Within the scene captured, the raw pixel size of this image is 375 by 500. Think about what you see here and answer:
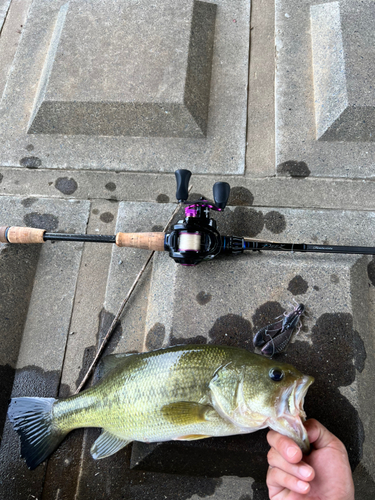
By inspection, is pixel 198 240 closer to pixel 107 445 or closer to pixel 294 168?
pixel 294 168

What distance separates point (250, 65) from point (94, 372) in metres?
3.57

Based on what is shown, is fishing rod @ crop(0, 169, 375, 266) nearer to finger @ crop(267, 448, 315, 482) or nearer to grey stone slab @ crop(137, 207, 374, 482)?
grey stone slab @ crop(137, 207, 374, 482)

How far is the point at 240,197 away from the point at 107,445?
2.38 metres

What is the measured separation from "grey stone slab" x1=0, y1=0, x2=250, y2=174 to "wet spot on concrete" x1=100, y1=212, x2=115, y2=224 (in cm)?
49

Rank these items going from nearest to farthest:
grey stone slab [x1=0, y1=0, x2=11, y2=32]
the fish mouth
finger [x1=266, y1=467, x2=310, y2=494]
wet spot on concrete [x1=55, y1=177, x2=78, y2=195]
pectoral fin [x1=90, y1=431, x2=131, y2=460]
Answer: finger [x1=266, y1=467, x2=310, y2=494]
the fish mouth
pectoral fin [x1=90, y1=431, x2=131, y2=460]
wet spot on concrete [x1=55, y1=177, x2=78, y2=195]
grey stone slab [x1=0, y1=0, x2=11, y2=32]

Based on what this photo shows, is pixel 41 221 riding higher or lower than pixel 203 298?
higher

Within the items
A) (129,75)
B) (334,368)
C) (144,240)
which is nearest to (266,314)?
(334,368)

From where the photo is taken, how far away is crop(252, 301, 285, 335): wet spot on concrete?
264 centimetres

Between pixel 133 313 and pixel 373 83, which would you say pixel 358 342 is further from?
pixel 373 83

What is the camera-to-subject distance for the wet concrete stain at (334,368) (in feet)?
7.84

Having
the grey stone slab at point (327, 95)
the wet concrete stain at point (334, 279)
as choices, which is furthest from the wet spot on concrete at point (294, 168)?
the wet concrete stain at point (334, 279)

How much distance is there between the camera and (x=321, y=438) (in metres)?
2.14

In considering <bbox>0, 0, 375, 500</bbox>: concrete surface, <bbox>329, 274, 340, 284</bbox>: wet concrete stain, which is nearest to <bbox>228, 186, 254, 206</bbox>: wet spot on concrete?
<bbox>0, 0, 375, 500</bbox>: concrete surface

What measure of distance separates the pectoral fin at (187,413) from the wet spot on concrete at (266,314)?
78 cm
